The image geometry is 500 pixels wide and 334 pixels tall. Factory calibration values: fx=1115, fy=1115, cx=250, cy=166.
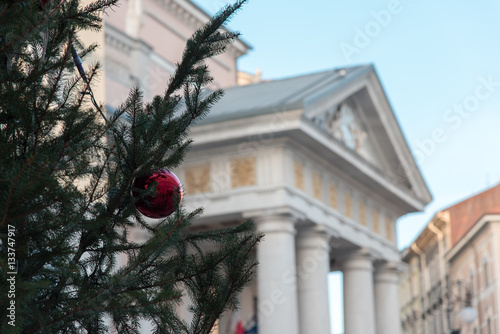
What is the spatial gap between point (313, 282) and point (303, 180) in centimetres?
251

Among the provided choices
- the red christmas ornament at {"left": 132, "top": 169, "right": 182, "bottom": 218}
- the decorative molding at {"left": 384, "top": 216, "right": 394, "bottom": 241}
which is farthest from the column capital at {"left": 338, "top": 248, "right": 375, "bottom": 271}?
the red christmas ornament at {"left": 132, "top": 169, "right": 182, "bottom": 218}

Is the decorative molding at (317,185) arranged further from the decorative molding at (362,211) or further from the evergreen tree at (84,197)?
the evergreen tree at (84,197)

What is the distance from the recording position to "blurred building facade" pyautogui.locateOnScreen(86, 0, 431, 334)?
25.3m

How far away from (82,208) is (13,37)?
34.2 inches

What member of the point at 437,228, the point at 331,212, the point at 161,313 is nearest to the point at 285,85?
the point at 331,212

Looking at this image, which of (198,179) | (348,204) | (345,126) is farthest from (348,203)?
(198,179)

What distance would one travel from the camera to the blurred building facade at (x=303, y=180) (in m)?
25.3

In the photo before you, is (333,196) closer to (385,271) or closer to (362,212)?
(362,212)

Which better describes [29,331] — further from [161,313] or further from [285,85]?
[285,85]

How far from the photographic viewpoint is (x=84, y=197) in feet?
17.1

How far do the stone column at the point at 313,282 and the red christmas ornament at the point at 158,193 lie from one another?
21375 mm

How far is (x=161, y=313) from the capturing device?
5316 mm

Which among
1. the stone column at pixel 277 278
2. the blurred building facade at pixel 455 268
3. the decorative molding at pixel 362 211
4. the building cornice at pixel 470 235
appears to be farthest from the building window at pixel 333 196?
the building cornice at pixel 470 235

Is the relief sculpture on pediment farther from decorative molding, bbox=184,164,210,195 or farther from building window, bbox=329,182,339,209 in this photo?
decorative molding, bbox=184,164,210,195
